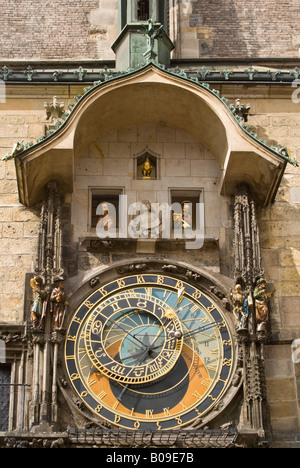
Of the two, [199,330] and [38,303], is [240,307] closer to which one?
[199,330]

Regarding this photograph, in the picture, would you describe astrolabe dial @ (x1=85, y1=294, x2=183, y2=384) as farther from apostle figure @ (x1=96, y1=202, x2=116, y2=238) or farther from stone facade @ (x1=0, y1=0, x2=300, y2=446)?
apostle figure @ (x1=96, y1=202, x2=116, y2=238)

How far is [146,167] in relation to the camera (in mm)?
14008

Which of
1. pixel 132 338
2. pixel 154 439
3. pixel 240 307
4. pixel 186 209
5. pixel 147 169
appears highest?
pixel 147 169

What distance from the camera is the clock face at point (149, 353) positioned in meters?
12.5

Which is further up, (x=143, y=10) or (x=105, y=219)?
(x=143, y=10)

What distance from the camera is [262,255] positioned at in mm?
13531

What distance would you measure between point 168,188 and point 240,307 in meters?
1.76

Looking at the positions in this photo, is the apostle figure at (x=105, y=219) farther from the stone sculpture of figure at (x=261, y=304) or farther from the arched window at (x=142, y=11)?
the arched window at (x=142, y=11)

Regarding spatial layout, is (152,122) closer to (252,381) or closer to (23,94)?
(23,94)

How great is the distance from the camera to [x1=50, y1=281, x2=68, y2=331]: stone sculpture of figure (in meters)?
12.7

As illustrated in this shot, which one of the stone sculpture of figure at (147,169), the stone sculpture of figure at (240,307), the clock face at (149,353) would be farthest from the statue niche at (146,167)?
the stone sculpture of figure at (240,307)

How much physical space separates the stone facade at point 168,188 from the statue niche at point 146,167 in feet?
0.17

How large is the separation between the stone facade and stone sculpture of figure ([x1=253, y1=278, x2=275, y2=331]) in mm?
318

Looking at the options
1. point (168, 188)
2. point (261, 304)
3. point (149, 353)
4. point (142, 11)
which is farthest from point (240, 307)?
point (142, 11)
